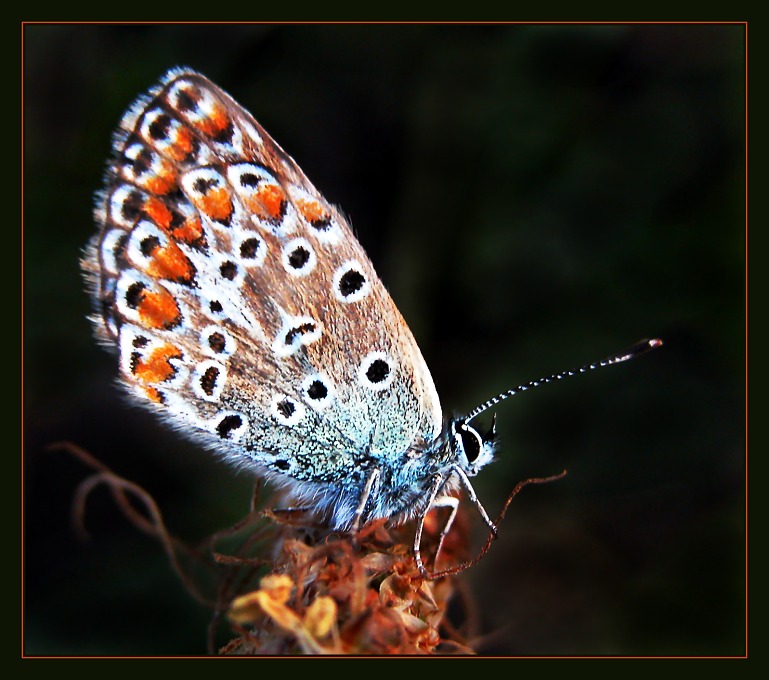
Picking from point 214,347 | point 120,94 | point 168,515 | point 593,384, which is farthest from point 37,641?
point 593,384

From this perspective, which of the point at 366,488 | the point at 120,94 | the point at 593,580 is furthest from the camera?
the point at 120,94

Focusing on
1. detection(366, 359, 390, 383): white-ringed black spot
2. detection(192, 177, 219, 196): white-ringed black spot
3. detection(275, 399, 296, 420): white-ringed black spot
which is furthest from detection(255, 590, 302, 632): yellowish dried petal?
detection(192, 177, 219, 196): white-ringed black spot

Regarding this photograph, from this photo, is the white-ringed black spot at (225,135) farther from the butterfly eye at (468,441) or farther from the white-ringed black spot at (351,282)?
the butterfly eye at (468,441)

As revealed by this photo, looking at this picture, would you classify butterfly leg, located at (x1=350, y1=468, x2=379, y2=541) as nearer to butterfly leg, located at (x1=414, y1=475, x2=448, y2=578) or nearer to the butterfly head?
butterfly leg, located at (x1=414, y1=475, x2=448, y2=578)

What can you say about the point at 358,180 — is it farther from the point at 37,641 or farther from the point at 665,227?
the point at 37,641

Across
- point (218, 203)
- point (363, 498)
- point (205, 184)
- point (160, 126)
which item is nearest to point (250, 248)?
point (218, 203)

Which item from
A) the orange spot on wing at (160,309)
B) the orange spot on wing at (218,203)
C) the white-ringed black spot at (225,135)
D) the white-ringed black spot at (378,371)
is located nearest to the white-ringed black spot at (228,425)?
the orange spot on wing at (160,309)

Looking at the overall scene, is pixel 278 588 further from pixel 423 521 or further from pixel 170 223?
pixel 170 223
